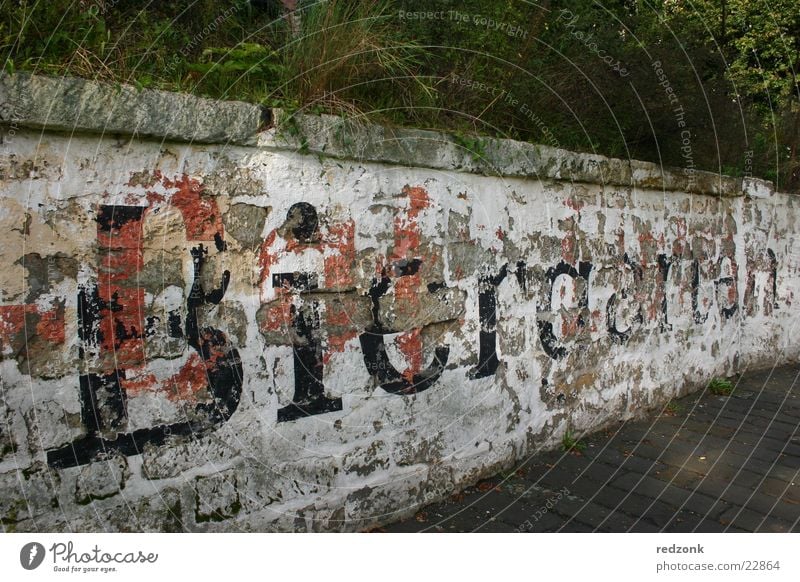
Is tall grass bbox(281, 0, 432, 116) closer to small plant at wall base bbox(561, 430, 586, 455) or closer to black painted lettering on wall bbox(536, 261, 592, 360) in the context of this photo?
black painted lettering on wall bbox(536, 261, 592, 360)

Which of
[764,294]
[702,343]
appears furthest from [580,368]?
[764,294]

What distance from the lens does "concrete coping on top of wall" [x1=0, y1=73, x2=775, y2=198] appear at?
6.27 ft

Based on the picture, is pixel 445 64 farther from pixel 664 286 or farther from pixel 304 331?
pixel 664 286

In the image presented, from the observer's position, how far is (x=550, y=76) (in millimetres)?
4008

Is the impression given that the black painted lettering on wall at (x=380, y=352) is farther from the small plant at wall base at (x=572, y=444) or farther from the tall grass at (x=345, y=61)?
the small plant at wall base at (x=572, y=444)

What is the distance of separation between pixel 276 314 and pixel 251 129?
68 centimetres

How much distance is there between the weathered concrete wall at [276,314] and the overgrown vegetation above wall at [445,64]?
0.23 metres

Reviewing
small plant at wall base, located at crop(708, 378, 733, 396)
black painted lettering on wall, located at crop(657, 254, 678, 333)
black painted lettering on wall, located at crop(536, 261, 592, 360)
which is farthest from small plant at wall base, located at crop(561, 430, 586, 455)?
small plant at wall base, located at crop(708, 378, 733, 396)

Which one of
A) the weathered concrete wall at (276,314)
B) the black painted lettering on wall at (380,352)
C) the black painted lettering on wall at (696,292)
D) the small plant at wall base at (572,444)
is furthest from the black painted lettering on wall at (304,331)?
the black painted lettering on wall at (696,292)

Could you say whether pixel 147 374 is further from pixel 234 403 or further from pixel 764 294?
pixel 764 294

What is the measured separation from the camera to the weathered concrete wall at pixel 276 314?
76.6 inches

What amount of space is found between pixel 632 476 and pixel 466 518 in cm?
107

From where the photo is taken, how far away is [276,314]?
243cm
